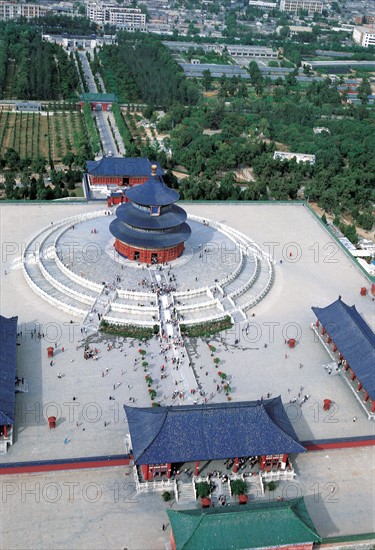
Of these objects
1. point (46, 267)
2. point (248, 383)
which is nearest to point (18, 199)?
point (46, 267)

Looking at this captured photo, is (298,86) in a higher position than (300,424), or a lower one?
higher

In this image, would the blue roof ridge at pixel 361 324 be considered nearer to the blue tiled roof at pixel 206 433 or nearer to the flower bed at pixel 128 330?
the blue tiled roof at pixel 206 433

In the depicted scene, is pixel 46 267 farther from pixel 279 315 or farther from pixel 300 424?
pixel 300 424

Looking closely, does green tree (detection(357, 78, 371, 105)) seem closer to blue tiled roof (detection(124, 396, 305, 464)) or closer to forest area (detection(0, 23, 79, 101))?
forest area (detection(0, 23, 79, 101))

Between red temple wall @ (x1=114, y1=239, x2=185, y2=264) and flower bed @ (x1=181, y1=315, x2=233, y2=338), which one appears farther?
red temple wall @ (x1=114, y1=239, x2=185, y2=264)

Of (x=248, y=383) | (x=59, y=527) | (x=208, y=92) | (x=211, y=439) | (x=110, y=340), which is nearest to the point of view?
(x=59, y=527)

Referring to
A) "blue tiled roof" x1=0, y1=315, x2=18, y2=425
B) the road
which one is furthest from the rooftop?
the road

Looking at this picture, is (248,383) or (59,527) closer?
(59,527)
